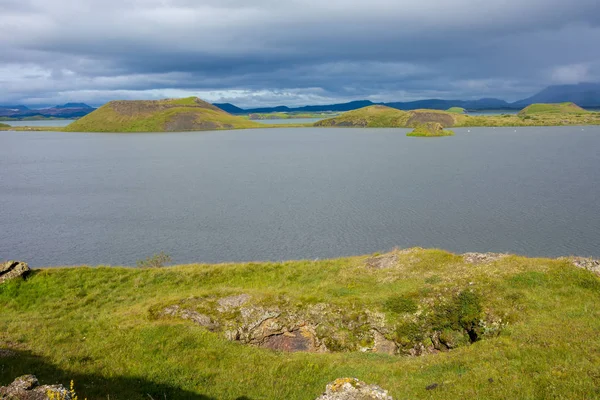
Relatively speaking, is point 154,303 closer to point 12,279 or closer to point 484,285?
point 12,279

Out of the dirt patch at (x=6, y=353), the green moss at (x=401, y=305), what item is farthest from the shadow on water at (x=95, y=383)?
the green moss at (x=401, y=305)

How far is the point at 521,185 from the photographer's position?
11162cm

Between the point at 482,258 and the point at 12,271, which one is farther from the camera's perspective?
the point at 12,271

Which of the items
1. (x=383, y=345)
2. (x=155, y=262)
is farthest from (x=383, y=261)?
(x=155, y=262)

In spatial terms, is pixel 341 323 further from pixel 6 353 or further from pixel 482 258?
pixel 6 353

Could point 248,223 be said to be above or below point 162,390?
below

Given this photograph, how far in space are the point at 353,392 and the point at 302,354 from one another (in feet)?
36.0

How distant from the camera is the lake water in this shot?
6612 cm

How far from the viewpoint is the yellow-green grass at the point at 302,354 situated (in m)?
18.2

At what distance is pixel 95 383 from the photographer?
62.8 ft

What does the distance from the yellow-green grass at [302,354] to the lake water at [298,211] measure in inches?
989

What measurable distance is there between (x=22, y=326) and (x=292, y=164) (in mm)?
148037

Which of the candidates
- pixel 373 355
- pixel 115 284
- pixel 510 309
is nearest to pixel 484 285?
pixel 510 309

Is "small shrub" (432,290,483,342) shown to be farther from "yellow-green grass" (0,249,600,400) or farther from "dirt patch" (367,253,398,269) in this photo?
"dirt patch" (367,253,398,269)
